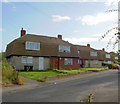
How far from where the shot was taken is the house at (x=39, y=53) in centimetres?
2531

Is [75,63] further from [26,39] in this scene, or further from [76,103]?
[76,103]

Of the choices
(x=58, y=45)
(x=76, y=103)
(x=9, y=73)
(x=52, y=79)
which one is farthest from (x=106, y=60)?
(x=76, y=103)

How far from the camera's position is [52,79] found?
59.2ft

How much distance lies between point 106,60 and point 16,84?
4193cm

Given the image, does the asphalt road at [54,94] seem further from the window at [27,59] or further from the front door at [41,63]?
the front door at [41,63]

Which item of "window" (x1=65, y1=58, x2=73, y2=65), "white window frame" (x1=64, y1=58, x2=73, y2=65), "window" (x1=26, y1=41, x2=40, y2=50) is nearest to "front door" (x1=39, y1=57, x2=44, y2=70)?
"window" (x1=26, y1=41, x2=40, y2=50)

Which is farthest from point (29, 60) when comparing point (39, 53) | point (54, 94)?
point (54, 94)

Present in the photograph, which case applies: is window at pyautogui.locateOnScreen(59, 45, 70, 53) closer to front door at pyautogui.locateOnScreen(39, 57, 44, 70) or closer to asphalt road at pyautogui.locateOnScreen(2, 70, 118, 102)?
front door at pyautogui.locateOnScreen(39, 57, 44, 70)

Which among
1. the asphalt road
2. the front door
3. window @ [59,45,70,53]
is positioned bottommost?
the asphalt road

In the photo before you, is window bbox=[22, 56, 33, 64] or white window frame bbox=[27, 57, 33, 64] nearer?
window bbox=[22, 56, 33, 64]

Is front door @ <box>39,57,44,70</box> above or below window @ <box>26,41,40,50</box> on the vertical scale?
below

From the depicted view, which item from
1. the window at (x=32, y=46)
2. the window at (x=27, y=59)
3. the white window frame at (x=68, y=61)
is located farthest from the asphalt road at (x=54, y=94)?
the white window frame at (x=68, y=61)

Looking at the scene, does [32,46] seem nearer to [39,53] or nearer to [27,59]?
[39,53]

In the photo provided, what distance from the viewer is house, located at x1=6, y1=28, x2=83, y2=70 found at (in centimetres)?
2531
